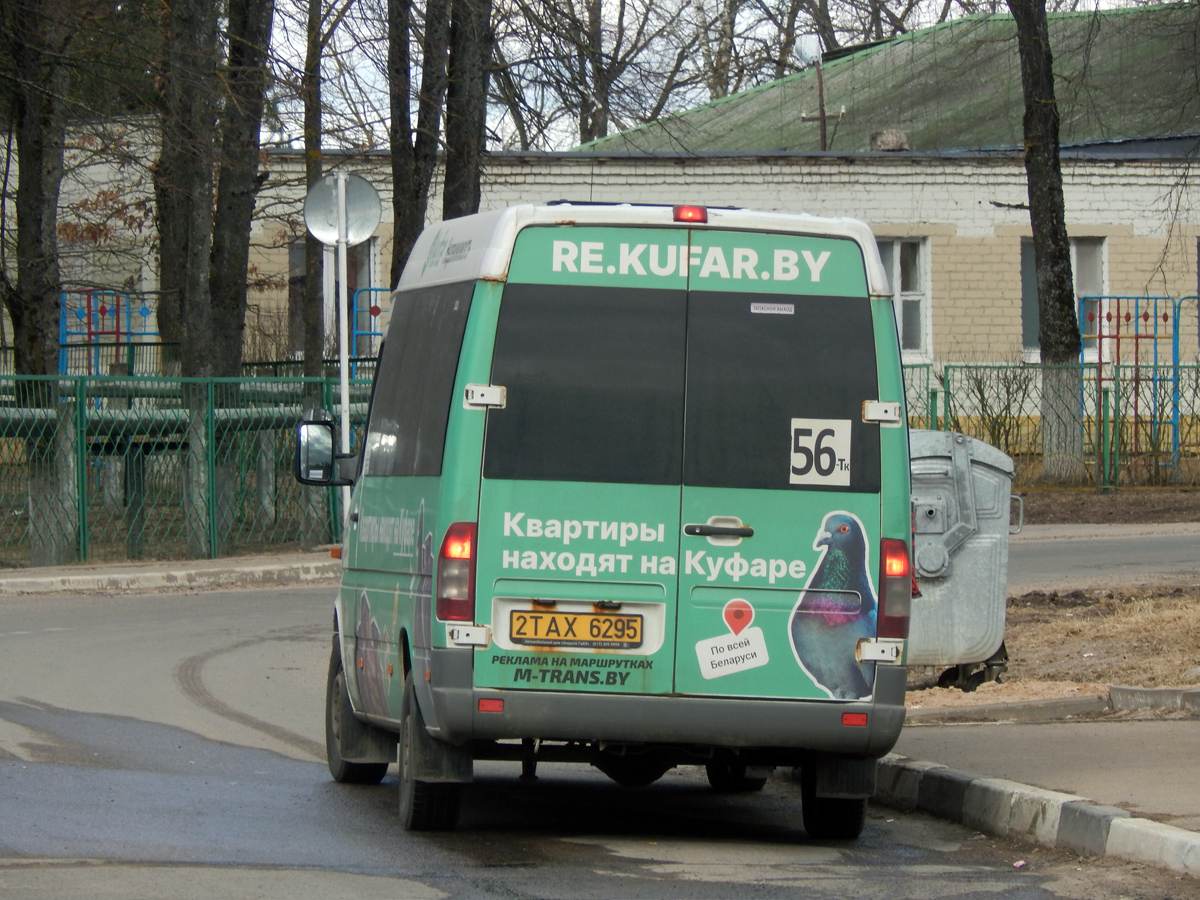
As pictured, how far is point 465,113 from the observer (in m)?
22.1

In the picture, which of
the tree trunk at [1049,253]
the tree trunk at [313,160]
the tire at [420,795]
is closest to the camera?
the tire at [420,795]

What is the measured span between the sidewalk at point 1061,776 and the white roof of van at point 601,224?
209 centimetres

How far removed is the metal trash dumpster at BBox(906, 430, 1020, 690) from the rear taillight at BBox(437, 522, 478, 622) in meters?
4.59

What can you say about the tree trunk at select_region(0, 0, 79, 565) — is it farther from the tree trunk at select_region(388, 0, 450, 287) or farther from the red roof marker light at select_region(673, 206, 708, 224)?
the red roof marker light at select_region(673, 206, 708, 224)

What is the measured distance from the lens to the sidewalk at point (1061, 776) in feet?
21.2

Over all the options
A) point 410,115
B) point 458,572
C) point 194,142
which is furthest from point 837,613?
point 410,115

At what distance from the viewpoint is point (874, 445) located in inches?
258

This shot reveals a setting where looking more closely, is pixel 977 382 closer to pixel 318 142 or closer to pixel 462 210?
pixel 462 210

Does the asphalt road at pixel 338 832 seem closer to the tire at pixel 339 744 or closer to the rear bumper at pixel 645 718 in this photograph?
the tire at pixel 339 744

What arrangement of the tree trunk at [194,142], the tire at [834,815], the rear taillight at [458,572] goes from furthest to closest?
the tree trunk at [194,142] < the tire at [834,815] < the rear taillight at [458,572]

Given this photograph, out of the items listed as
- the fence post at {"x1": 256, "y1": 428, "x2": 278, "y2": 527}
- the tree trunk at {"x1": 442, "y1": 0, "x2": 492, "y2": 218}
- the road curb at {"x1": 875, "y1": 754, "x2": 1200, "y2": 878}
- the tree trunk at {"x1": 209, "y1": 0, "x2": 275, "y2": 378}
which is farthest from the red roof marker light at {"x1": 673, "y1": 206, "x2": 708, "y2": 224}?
the tree trunk at {"x1": 442, "y1": 0, "x2": 492, "y2": 218}

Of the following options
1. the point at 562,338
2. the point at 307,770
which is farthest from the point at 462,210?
the point at 562,338

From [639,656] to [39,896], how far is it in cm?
215

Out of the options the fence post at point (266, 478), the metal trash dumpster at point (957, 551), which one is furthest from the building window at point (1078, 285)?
the metal trash dumpster at point (957, 551)
